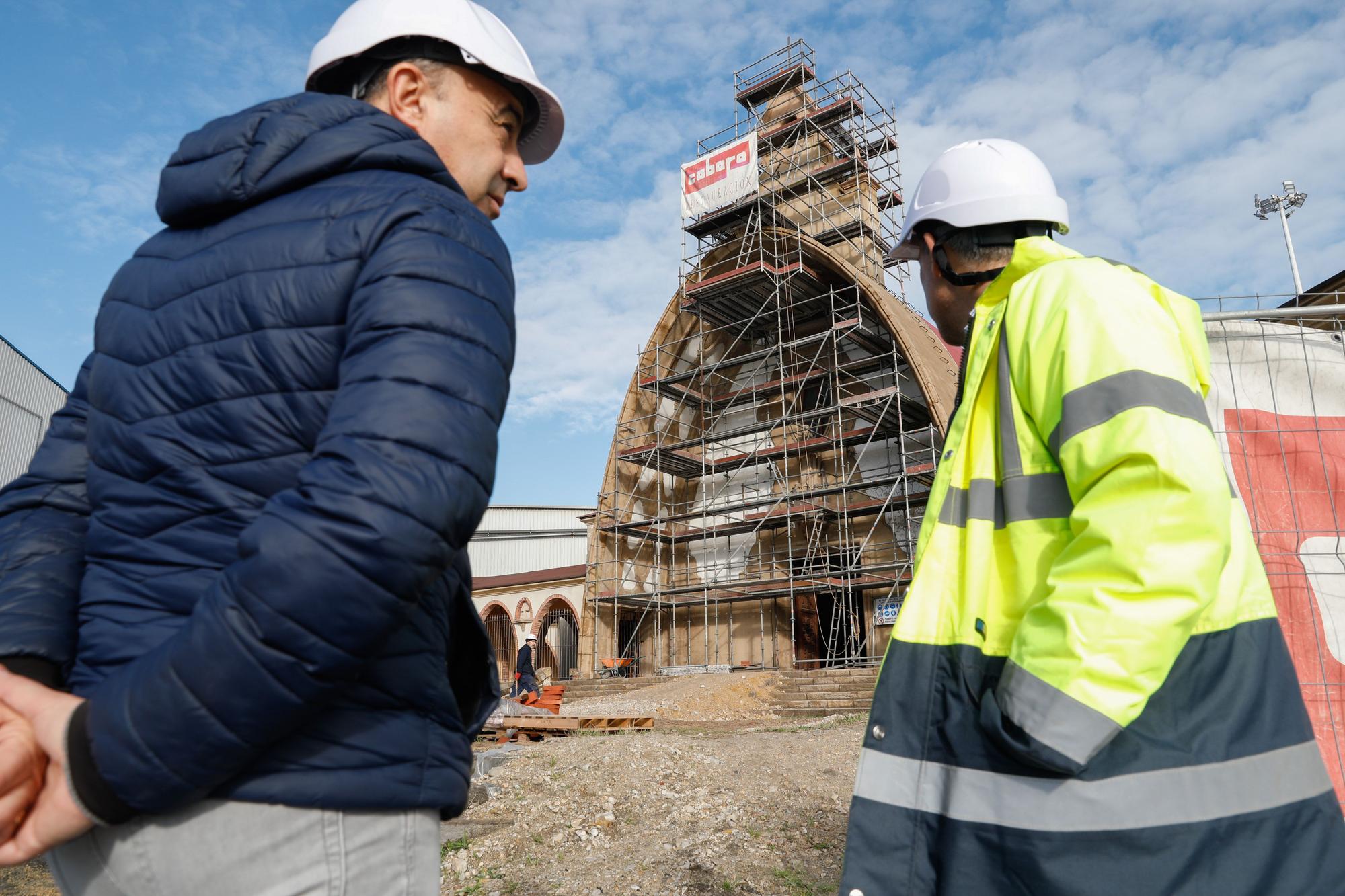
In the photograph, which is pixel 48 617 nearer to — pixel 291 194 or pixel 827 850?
pixel 291 194

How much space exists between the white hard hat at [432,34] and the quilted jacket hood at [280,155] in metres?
0.23

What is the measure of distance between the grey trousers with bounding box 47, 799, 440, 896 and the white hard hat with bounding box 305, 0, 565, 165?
1.08 metres

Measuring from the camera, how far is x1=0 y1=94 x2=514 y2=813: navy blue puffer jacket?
2.92 ft

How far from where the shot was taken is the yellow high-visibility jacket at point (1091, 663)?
142 centimetres

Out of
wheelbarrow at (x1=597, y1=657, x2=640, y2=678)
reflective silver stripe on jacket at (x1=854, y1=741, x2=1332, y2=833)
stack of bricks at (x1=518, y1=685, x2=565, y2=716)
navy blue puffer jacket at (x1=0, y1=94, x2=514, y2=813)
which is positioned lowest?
stack of bricks at (x1=518, y1=685, x2=565, y2=716)

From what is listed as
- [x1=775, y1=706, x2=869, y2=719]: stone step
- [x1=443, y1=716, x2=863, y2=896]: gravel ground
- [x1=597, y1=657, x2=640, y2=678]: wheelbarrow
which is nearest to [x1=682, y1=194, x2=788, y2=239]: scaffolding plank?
[x1=597, y1=657, x2=640, y2=678]: wheelbarrow

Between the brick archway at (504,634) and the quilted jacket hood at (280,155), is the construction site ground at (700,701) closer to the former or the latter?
the brick archway at (504,634)

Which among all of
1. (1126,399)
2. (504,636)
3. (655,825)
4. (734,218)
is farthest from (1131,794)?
(504,636)

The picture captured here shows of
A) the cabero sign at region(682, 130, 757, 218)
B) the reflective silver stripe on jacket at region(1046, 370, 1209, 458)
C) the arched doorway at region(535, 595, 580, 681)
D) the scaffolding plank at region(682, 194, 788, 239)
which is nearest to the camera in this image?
the reflective silver stripe on jacket at region(1046, 370, 1209, 458)

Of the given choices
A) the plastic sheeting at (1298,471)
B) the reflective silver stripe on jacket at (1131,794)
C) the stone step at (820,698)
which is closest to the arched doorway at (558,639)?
the stone step at (820,698)

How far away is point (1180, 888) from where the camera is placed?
56.0 inches

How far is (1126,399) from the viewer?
1517 mm

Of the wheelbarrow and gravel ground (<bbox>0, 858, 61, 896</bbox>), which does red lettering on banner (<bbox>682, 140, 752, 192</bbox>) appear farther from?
gravel ground (<bbox>0, 858, 61, 896</bbox>)

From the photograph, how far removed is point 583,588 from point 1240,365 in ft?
69.9
